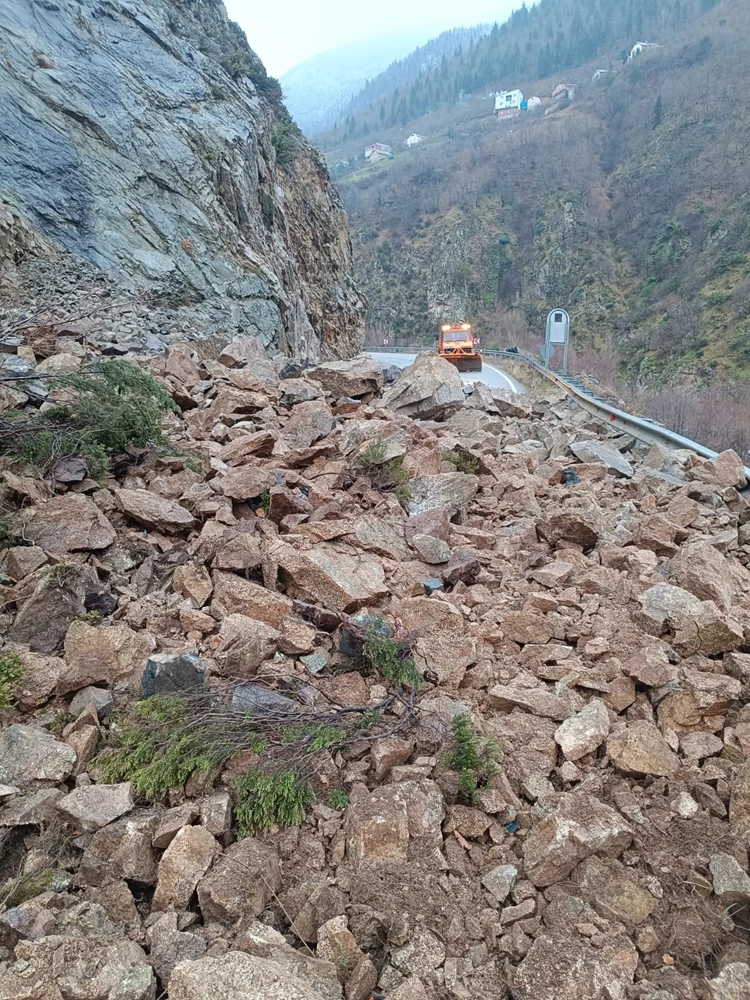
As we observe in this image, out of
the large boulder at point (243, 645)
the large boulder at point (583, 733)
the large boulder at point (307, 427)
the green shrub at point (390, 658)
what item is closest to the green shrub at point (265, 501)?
the large boulder at point (307, 427)

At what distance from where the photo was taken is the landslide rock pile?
195cm

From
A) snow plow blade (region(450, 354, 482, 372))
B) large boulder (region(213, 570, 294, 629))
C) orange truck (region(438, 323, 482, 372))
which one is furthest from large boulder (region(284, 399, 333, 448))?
snow plow blade (region(450, 354, 482, 372))

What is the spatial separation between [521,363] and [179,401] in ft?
62.7

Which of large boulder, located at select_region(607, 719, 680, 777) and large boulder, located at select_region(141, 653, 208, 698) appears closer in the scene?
large boulder, located at select_region(607, 719, 680, 777)

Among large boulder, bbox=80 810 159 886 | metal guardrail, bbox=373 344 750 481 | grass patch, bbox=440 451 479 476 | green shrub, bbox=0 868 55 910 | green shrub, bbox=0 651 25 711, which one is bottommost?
metal guardrail, bbox=373 344 750 481

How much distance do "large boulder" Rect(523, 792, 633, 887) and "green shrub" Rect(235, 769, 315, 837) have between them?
0.91 meters

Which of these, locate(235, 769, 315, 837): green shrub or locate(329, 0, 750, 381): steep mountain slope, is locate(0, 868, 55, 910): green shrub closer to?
locate(235, 769, 315, 837): green shrub

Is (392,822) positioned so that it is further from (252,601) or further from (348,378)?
(348,378)

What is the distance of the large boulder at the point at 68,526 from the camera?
3.77 metres

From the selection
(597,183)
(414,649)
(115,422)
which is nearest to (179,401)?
(115,422)

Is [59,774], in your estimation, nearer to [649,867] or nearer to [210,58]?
[649,867]

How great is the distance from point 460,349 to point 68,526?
19.5 m

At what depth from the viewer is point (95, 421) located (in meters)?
4.89

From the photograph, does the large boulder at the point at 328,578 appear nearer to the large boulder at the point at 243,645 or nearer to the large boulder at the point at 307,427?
the large boulder at the point at 243,645
